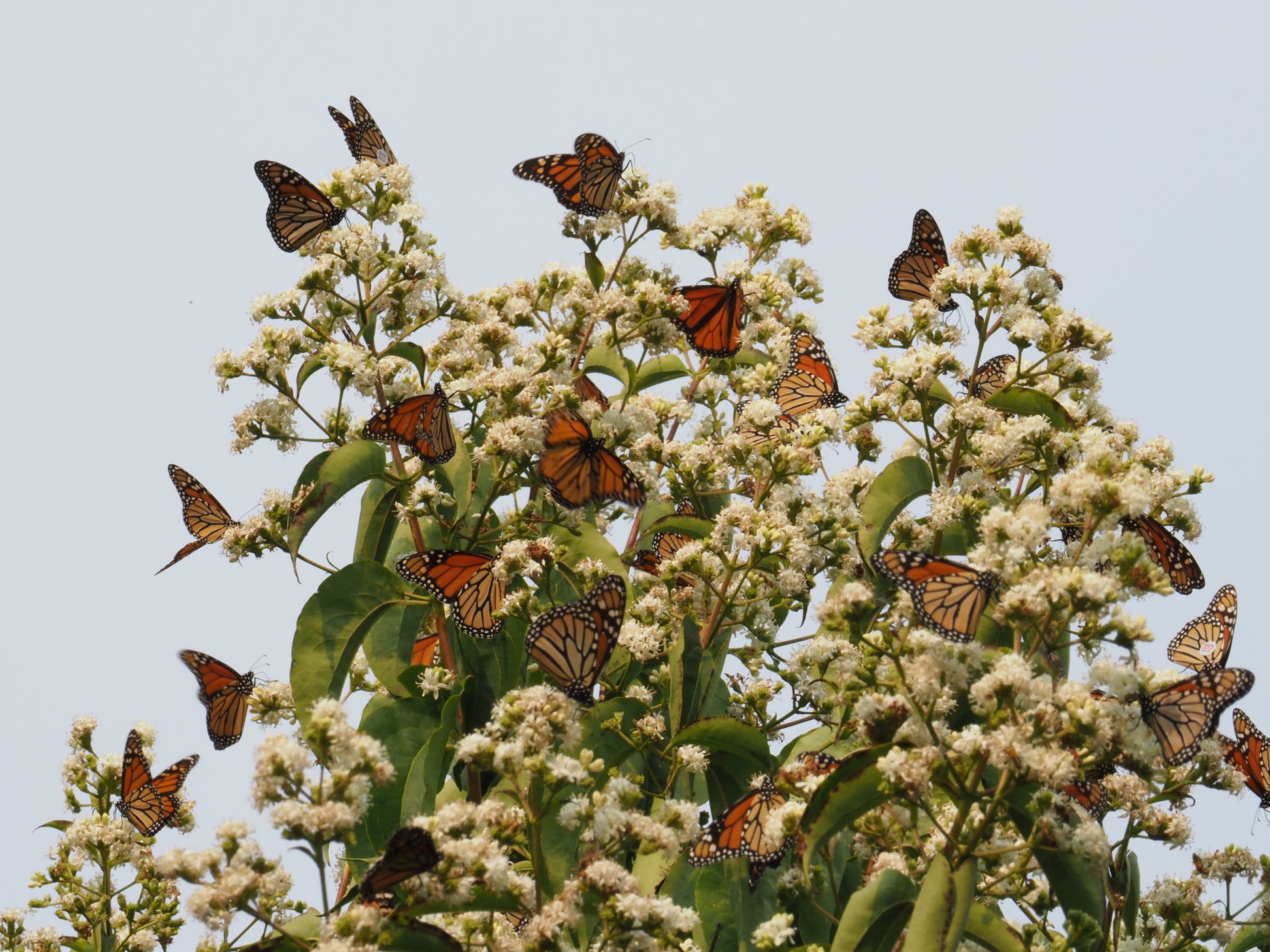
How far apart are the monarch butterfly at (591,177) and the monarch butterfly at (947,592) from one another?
279 cm

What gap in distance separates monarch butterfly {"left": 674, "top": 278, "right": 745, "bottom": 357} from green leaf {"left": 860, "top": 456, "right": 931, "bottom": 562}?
3.63 ft

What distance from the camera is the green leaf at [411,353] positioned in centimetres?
614

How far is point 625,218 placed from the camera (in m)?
6.62

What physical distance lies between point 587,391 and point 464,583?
1.26 m

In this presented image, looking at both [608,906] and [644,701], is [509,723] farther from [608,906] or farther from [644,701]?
[644,701]

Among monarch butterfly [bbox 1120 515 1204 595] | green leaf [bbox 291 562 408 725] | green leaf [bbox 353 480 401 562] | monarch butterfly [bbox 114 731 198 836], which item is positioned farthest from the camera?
monarch butterfly [bbox 114 731 198 836]

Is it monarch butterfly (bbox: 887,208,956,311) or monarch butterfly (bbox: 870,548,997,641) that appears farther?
monarch butterfly (bbox: 887,208,956,311)

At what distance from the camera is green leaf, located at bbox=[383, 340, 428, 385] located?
6.14 metres

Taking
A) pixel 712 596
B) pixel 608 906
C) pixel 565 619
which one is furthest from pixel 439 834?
A: pixel 712 596

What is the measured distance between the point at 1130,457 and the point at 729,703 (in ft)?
6.10

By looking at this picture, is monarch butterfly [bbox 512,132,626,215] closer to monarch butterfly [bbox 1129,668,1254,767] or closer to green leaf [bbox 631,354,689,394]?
green leaf [bbox 631,354,689,394]

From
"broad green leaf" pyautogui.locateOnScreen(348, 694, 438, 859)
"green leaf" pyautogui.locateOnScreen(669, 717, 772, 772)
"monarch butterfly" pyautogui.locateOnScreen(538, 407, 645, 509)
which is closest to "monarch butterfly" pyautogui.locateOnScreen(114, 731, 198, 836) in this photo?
"broad green leaf" pyautogui.locateOnScreen(348, 694, 438, 859)

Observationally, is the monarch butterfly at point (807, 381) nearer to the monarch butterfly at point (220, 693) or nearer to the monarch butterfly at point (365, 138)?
the monarch butterfly at point (365, 138)

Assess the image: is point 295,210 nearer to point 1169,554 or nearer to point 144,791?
point 144,791
